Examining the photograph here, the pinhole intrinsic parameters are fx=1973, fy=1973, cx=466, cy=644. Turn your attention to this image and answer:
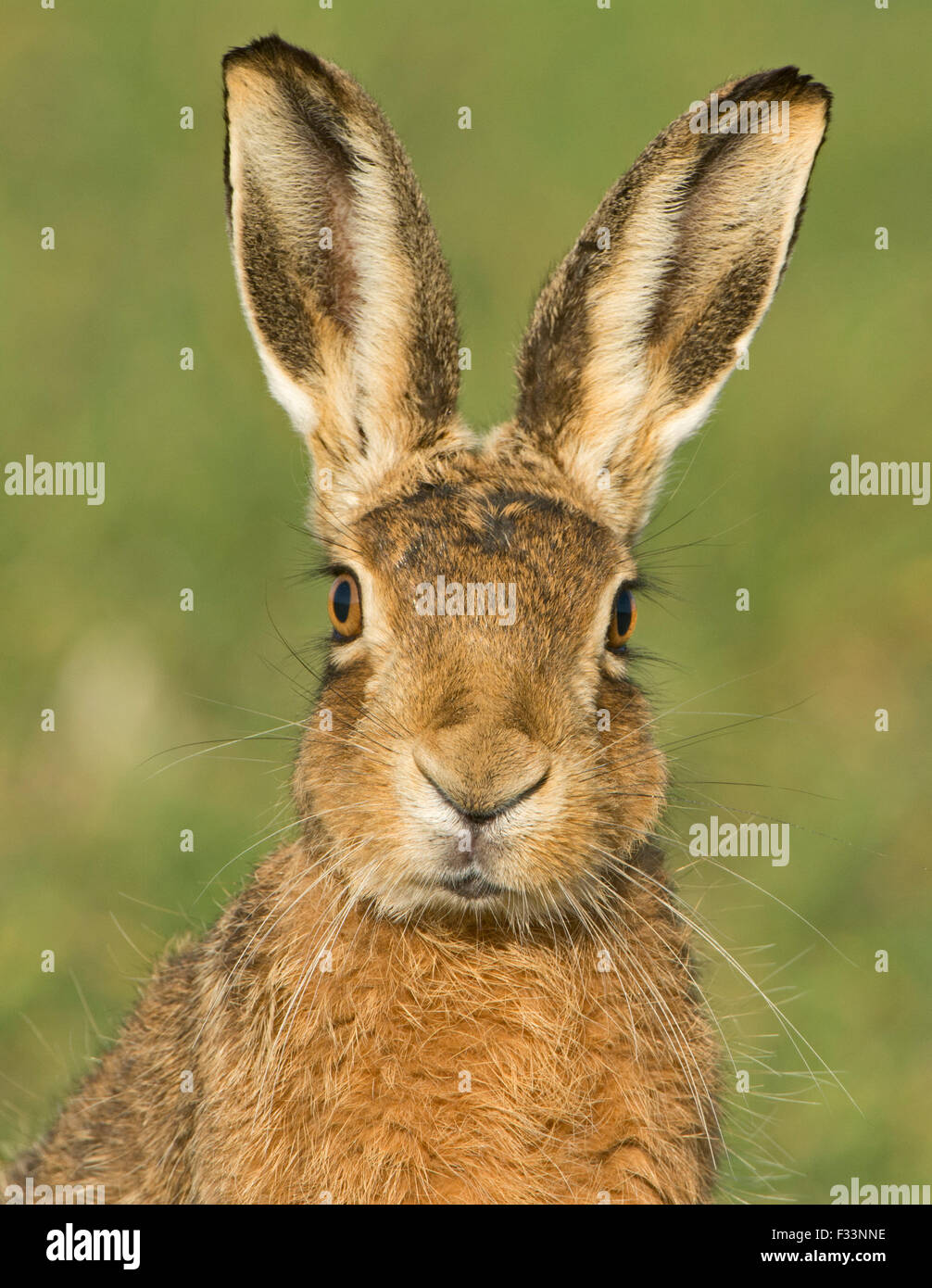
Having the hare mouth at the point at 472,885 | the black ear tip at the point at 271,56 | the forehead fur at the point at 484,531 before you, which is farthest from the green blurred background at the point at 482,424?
the black ear tip at the point at 271,56

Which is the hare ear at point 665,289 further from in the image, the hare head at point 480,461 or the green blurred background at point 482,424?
the green blurred background at point 482,424

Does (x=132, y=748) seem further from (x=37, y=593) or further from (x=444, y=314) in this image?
(x=444, y=314)

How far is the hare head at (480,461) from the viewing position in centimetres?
528

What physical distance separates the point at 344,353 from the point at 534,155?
921 cm

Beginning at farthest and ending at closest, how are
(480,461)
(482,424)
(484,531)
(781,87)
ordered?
(482,424), (480,461), (781,87), (484,531)

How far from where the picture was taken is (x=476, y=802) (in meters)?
5.04

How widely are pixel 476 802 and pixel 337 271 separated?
7.14 feet

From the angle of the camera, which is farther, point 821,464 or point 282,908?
point 821,464

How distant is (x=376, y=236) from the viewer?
245 inches

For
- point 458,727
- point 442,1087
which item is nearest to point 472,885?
point 458,727

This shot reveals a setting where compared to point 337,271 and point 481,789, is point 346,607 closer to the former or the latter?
point 481,789

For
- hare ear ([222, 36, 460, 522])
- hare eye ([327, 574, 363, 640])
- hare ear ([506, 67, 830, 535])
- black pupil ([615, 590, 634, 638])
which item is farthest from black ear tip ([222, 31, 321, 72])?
black pupil ([615, 590, 634, 638])

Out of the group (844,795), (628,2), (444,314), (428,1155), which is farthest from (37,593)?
(628,2)

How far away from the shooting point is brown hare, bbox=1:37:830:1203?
17.7 feet
